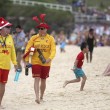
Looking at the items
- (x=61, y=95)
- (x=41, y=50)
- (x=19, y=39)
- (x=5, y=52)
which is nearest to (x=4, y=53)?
(x=5, y=52)

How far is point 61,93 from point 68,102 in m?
1.54

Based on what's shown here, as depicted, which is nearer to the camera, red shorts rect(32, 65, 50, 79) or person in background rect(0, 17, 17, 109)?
person in background rect(0, 17, 17, 109)

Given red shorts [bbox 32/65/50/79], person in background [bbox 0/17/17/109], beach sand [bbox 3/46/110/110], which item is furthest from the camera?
red shorts [bbox 32/65/50/79]

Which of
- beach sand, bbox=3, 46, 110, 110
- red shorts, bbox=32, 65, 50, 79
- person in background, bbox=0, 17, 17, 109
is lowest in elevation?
beach sand, bbox=3, 46, 110, 110

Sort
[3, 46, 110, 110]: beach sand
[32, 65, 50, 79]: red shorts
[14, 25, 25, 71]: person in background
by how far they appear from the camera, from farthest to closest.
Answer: [14, 25, 25, 71]: person in background
[32, 65, 50, 79]: red shorts
[3, 46, 110, 110]: beach sand

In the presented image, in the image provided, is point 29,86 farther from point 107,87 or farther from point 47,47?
point 47,47

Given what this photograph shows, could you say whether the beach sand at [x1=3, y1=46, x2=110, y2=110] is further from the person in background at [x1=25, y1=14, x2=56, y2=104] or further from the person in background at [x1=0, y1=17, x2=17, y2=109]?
the person in background at [x1=0, y1=17, x2=17, y2=109]

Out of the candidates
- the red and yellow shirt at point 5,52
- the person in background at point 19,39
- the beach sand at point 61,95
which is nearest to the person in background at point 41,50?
the beach sand at point 61,95

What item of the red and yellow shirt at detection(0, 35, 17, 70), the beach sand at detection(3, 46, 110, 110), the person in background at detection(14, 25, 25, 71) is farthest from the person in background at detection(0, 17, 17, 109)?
the person in background at detection(14, 25, 25, 71)

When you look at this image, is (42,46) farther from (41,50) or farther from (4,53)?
(4,53)

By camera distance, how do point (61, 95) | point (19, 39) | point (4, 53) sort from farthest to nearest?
point (19, 39) → point (61, 95) → point (4, 53)

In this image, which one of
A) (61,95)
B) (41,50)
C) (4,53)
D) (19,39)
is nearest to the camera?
(4,53)

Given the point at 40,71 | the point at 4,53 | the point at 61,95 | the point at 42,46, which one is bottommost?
the point at 61,95

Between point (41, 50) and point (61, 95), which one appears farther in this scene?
point (61, 95)
